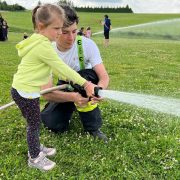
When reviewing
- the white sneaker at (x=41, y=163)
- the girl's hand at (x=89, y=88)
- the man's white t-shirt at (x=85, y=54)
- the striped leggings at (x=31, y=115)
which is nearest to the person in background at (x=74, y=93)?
the man's white t-shirt at (x=85, y=54)

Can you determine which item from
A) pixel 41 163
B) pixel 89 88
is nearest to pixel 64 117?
pixel 41 163

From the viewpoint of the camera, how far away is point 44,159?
6543 mm

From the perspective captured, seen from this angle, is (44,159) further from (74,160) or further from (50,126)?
(50,126)

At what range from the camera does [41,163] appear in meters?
6.51

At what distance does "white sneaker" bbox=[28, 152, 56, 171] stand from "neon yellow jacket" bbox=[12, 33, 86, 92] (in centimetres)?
118

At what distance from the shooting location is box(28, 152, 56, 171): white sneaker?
21.1 feet

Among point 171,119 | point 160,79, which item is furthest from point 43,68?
point 160,79

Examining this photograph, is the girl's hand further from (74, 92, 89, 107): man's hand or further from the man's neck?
the man's neck

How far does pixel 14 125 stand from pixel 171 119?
11.3 ft

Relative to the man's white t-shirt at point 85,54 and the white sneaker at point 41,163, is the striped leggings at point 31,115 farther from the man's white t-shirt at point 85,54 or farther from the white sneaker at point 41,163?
the man's white t-shirt at point 85,54

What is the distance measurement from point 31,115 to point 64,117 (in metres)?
1.62

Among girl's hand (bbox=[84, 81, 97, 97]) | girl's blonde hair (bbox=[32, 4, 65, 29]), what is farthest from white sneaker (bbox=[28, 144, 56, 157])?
girl's blonde hair (bbox=[32, 4, 65, 29])

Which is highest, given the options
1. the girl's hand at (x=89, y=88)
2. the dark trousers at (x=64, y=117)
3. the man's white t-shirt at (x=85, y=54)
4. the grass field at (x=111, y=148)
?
the man's white t-shirt at (x=85, y=54)

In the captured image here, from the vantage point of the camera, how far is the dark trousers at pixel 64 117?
7641mm
